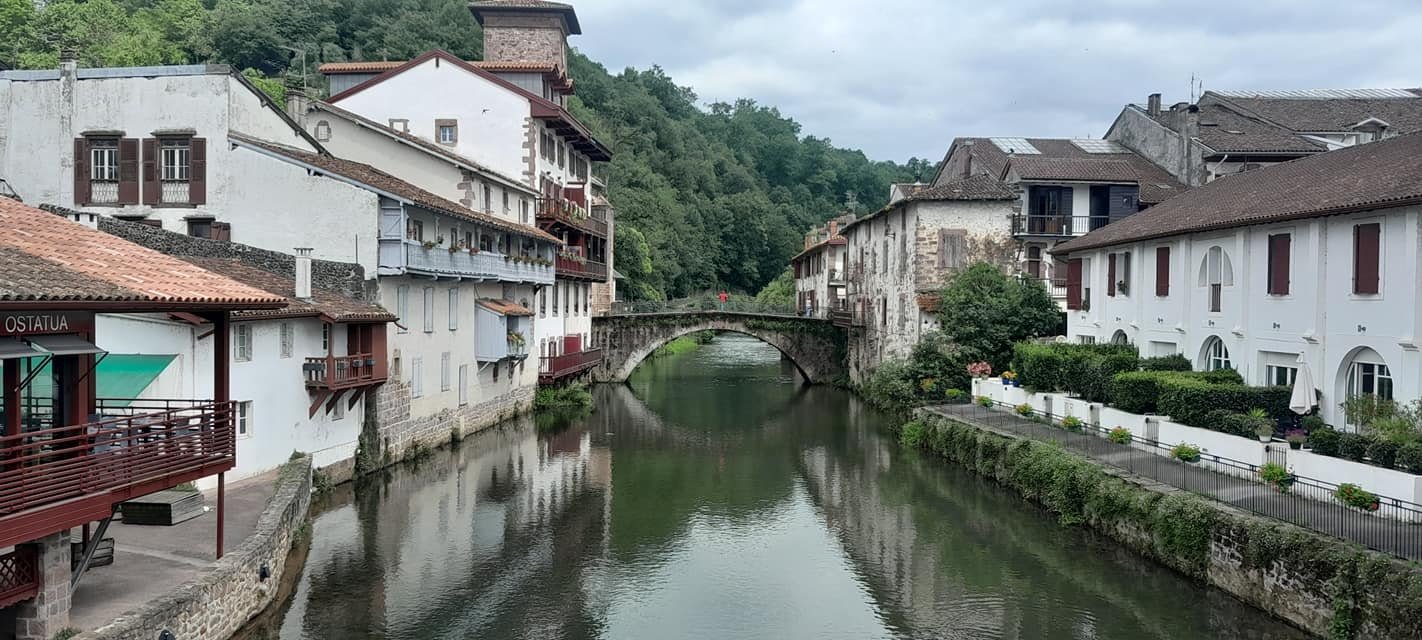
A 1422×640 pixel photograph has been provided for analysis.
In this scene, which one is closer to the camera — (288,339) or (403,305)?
(288,339)

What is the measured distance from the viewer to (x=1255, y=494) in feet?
63.3

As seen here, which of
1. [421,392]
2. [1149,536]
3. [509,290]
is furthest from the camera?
[509,290]

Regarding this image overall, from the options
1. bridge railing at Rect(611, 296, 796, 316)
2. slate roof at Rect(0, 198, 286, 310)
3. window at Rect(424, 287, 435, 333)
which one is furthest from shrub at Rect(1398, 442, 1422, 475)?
bridge railing at Rect(611, 296, 796, 316)

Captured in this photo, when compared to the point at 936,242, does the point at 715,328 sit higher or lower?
lower

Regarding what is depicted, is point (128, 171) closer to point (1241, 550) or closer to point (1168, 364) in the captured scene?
point (1241, 550)

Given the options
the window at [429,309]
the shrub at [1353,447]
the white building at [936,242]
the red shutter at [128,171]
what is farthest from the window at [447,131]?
the shrub at [1353,447]

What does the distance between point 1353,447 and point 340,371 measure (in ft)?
73.0

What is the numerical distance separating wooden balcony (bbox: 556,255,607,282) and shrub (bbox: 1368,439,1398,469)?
34.4 meters

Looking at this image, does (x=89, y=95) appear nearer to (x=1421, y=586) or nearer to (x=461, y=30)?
(x=1421, y=586)

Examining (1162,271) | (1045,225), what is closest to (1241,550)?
(1162,271)

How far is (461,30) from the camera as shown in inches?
3297

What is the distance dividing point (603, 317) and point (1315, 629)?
46582 mm

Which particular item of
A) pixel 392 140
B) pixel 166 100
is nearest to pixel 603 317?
pixel 392 140

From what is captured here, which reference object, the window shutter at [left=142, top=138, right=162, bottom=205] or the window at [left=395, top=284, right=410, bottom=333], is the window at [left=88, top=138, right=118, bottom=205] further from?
the window at [left=395, top=284, right=410, bottom=333]
